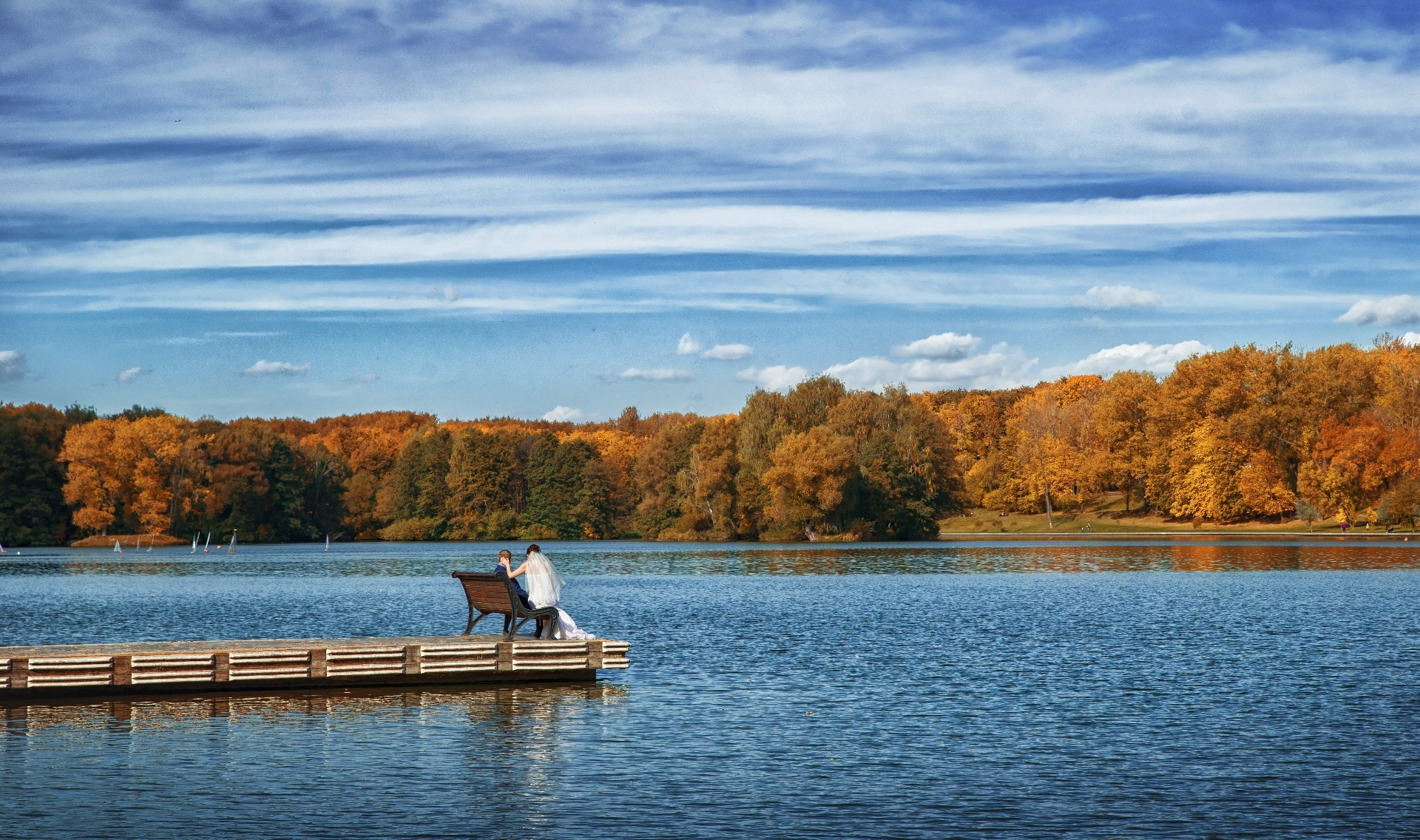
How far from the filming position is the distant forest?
4186 inches

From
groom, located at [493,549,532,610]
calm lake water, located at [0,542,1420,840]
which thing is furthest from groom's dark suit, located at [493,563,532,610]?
calm lake water, located at [0,542,1420,840]

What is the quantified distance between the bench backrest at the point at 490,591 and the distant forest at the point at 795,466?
254 ft

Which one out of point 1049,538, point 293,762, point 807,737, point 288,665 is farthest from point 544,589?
point 1049,538

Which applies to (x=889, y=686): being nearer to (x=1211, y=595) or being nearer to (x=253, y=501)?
(x=1211, y=595)

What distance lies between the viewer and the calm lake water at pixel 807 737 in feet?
46.3

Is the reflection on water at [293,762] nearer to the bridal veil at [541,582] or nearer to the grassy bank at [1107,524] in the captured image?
the bridal veil at [541,582]

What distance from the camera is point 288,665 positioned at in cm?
2266

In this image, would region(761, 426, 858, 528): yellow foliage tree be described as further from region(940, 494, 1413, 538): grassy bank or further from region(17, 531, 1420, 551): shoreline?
region(940, 494, 1413, 538): grassy bank

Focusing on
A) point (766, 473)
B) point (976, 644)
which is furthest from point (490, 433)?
point (976, 644)

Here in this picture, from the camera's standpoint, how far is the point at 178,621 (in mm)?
38781

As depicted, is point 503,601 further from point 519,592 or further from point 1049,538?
point 1049,538

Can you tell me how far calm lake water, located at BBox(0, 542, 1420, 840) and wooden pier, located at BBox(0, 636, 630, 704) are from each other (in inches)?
19.0

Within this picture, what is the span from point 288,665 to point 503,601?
397 cm

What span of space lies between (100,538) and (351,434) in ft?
158
